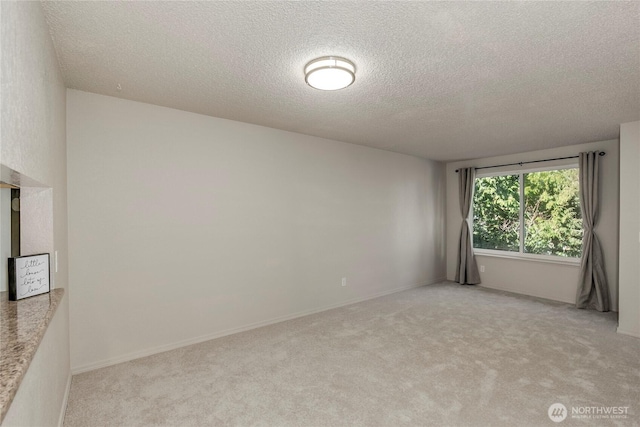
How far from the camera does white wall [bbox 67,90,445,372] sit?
2832 mm

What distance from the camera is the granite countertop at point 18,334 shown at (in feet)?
2.96

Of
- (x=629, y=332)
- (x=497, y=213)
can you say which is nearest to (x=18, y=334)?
(x=629, y=332)

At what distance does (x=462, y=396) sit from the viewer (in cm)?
240

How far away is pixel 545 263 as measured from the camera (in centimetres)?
520

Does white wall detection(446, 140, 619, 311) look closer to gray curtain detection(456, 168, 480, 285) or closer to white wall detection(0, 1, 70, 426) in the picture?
gray curtain detection(456, 168, 480, 285)

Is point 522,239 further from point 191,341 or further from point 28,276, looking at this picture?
point 28,276

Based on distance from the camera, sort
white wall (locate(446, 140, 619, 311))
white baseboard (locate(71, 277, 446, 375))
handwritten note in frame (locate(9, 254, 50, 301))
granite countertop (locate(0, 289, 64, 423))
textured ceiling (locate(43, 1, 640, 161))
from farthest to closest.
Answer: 1. white wall (locate(446, 140, 619, 311))
2. white baseboard (locate(71, 277, 446, 375))
3. textured ceiling (locate(43, 1, 640, 161))
4. handwritten note in frame (locate(9, 254, 50, 301))
5. granite countertop (locate(0, 289, 64, 423))

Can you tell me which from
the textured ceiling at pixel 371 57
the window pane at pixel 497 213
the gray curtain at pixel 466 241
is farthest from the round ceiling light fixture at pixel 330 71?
the window pane at pixel 497 213

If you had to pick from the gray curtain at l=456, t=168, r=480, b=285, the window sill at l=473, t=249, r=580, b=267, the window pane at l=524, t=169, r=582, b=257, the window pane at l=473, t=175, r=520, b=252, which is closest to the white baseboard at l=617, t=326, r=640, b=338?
the window sill at l=473, t=249, r=580, b=267

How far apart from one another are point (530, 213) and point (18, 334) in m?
6.38

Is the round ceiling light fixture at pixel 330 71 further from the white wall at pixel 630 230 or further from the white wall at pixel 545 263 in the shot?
the white wall at pixel 545 263

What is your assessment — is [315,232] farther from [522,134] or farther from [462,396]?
[522,134]

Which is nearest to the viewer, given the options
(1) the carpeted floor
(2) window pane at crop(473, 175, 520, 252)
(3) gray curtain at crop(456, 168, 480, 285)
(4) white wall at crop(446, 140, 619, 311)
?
(1) the carpeted floor

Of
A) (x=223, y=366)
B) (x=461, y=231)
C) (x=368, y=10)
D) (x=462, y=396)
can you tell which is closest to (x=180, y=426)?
(x=223, y=366)
